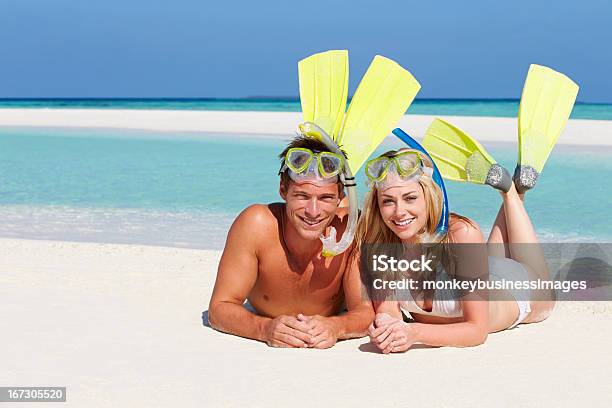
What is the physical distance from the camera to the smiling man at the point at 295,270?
3689 mm

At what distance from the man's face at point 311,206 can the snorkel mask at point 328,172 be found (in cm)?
3

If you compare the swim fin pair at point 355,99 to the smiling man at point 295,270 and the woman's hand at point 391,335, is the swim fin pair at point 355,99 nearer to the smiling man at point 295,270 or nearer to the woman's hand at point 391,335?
the smiling man at point 295,270

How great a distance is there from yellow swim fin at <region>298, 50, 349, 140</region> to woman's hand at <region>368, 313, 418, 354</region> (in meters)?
1.19

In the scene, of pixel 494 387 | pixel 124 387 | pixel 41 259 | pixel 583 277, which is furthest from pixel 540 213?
pixel 124 387

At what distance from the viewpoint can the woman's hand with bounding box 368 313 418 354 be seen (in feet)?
11.8

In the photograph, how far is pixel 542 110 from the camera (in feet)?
16.4

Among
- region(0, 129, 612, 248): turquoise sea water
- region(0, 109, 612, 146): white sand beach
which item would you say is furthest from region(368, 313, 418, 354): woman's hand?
region(0, 109, 612, 146): white sand beach

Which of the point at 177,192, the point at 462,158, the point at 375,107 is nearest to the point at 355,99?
the point at 375,107

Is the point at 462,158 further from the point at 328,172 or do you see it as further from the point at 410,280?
the point at 328,172

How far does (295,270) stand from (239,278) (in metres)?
0.27

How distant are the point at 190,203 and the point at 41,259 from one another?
153 inches

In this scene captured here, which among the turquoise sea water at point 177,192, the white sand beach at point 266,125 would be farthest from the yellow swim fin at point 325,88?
the white sand beach at point 266,125

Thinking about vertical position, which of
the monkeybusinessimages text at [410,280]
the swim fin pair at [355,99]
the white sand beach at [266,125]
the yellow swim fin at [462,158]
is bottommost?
the monkeybusinessimages text at [410,280]

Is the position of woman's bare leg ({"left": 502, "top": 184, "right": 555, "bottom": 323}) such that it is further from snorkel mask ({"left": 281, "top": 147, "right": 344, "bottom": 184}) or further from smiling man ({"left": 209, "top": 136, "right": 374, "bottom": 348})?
snorkel mask ({"left": 281, "top": 147, "right": 344, "bottom": 184})
